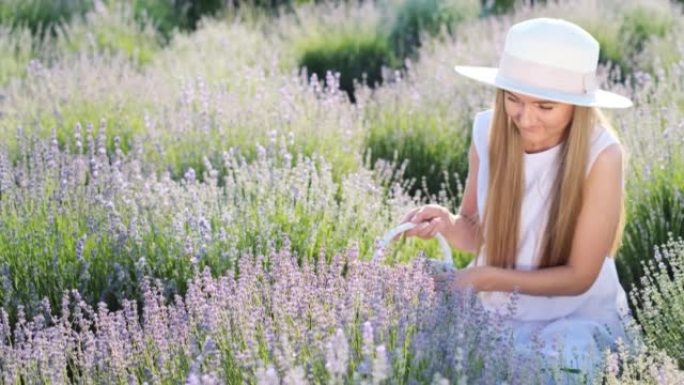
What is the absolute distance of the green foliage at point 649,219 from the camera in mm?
4367

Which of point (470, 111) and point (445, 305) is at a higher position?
point (445, 305)

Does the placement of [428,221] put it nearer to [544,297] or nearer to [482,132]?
[482,132]

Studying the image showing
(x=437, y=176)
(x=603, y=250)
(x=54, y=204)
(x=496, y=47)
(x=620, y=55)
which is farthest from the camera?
(x=620, y=55)

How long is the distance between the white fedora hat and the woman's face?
0.22 feet

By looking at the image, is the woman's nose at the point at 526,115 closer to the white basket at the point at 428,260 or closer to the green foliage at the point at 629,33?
the white basket at the point at 428,260

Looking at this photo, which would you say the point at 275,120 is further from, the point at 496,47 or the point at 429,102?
the point at 496,47

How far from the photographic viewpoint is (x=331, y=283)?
2980 millimetres

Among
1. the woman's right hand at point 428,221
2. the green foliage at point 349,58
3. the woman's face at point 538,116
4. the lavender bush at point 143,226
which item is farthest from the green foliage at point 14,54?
the woman's face at point 538,116

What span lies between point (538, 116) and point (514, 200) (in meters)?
0.29

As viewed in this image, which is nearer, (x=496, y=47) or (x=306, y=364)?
(x=306, y=364)

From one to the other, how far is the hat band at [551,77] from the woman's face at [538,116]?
6 cm

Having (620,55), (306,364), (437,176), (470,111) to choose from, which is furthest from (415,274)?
(620,55)

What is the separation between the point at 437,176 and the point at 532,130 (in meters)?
2.46

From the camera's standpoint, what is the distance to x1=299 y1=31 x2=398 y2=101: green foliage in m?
8.77
